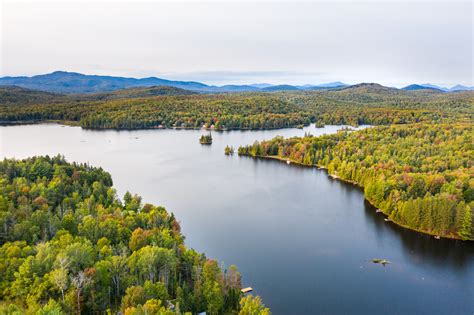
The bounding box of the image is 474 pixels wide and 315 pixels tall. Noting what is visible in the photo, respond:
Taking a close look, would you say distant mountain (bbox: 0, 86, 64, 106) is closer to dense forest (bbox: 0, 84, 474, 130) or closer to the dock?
dense forest (bbox: 0, 84, 474, 130)

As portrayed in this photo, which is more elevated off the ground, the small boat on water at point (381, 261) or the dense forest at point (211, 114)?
the dense forest at point (211, 114)

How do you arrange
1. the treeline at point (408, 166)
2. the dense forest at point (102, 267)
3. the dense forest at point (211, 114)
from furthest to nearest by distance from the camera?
the dense forest at point (211, 114)
the treeline at point (408, 166)
the dense forest at point (102, 267)

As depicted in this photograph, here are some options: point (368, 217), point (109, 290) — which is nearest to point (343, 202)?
point (368, 217)

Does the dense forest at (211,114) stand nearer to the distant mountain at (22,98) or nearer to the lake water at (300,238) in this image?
the distant mountain at (22,98)

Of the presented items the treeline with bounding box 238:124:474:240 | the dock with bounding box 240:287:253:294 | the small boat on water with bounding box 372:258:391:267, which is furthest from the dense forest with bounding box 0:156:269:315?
the treeline with bounding box 238:124:474:240

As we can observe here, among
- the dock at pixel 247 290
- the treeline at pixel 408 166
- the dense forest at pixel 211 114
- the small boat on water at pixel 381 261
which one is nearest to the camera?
the dock at pixel 247 290

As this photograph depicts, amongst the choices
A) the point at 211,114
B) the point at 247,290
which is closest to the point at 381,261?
the point at 247,290

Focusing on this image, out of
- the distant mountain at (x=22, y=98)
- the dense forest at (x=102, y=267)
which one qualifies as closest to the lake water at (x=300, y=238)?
the dense forest at (x=102, y=267)
